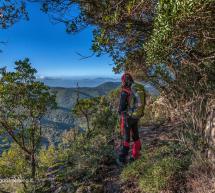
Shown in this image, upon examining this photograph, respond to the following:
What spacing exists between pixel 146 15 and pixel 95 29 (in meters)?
1.95

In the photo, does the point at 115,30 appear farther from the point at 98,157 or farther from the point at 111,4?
the point at 98,157

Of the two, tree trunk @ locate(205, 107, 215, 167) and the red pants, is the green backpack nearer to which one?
the red pants

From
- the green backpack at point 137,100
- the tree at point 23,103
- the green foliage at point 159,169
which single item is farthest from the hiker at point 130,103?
the tree at point 23,103

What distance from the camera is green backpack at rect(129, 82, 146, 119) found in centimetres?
941

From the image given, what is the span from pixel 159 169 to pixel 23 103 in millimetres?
13124

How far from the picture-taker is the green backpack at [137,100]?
941cm

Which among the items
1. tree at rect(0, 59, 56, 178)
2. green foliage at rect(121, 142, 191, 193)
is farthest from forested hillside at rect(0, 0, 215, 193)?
tree at rect(0, 59, 56, 178)

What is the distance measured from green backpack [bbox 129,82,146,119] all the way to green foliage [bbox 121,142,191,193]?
4.70 feet

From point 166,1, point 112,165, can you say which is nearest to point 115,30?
point 166,1

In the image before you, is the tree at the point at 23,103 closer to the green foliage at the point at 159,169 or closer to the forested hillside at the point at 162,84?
the forested hillside at the point at 162,84

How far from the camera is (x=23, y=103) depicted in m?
19.0

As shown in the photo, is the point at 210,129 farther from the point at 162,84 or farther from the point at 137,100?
the point at 162,84

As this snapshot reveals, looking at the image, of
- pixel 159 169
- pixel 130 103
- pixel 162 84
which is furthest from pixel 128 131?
pixel 162 84

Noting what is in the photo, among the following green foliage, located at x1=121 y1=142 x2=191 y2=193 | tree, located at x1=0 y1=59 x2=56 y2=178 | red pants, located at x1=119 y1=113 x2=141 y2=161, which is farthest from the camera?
tree, located at x1=0 y1=59 x2=56 y2=178
